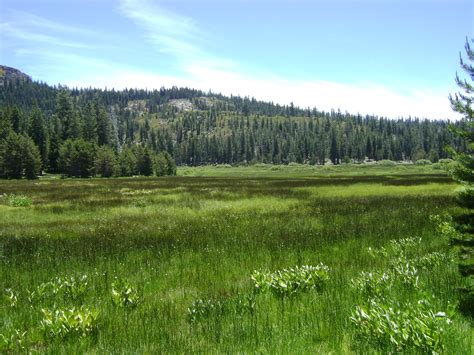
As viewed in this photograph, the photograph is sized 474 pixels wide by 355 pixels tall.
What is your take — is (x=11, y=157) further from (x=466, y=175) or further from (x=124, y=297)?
(x=466, y=175)

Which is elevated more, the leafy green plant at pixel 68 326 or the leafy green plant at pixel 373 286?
the leafy green plant at pixel 373 286

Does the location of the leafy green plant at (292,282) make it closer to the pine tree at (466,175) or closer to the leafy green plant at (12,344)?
the pine tree at (466,175)

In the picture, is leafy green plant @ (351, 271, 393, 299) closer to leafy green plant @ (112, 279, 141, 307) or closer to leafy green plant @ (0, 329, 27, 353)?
leafy green plant @ (112, 279, 141, 307)

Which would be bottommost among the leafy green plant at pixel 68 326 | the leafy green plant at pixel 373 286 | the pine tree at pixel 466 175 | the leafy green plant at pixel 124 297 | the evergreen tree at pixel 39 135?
the leafy green plant at pixel 124 297

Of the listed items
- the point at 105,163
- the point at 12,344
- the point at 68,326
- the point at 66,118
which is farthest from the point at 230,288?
the point at 66,118

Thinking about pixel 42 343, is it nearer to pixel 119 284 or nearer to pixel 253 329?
pixel 119 284

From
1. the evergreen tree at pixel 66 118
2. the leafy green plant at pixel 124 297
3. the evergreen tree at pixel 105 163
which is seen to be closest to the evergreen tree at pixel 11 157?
the evergreen tree at pixel 105 163

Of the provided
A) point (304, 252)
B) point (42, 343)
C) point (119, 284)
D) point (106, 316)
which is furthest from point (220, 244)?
point (42, 343)

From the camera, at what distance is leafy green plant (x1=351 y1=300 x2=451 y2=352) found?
163 inches

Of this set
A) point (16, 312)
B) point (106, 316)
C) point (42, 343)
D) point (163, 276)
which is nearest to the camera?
point (42, 343)

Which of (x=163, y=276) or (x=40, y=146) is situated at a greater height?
(x=40, y=146)

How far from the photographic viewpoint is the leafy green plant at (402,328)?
414 centimetres

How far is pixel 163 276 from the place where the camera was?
9055 mm

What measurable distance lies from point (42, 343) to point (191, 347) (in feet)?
8.14
